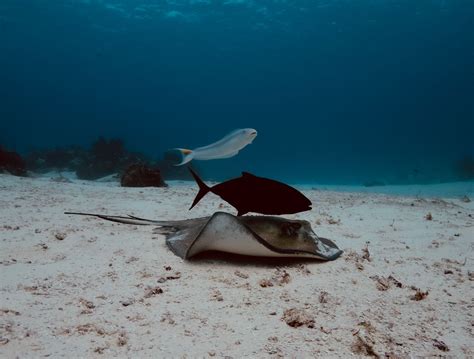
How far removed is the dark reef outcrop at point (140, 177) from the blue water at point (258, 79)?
104 feet

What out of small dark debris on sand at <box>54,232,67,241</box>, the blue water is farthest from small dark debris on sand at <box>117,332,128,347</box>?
the blue water

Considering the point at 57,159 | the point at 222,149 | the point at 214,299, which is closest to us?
the point at 214,299

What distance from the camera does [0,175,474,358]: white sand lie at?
167 cm

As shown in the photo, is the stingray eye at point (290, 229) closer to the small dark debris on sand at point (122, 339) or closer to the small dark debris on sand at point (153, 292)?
the small dark debris on sand at point (153, 292)

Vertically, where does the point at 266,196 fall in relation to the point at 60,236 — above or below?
above

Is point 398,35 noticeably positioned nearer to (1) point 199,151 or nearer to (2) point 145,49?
(2) point 145,49

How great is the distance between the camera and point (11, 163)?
13711 mm

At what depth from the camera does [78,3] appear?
51.5 metres

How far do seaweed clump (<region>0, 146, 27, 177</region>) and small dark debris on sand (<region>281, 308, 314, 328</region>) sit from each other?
1455cm

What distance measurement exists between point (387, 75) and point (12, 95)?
124m

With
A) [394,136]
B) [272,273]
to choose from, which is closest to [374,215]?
[272,273]

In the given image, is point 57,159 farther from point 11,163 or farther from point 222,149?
point 222,149

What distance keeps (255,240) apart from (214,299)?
0.60 m

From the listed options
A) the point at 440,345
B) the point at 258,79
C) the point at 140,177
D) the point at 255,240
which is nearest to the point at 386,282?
the point at 440,345
